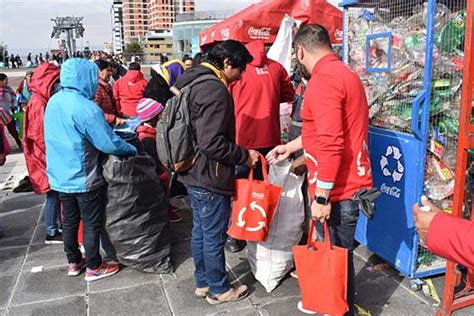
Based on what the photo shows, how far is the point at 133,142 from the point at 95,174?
0.50m

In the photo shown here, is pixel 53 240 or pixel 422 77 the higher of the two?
pixel 422 77

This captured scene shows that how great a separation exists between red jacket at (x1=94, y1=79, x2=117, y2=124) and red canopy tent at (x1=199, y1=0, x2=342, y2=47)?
2247 mm

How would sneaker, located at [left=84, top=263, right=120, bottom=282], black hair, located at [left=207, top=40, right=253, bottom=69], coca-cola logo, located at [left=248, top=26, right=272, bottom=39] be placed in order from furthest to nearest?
coca-cola logo, located at [left=248, top=26, right=272, bottom=39] → sneaker, located at [left=84, top=263, right=120, bottom=282] → black hair, located at [left=207, top=40, right=253, bottom=69]

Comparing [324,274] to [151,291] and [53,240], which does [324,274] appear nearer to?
[151,291]

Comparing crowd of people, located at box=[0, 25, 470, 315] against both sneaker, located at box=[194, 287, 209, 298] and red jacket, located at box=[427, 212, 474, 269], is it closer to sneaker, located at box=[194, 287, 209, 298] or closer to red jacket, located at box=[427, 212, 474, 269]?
sneaker, located at box=[194, 287, 209, 298]

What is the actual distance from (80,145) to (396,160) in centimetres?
228

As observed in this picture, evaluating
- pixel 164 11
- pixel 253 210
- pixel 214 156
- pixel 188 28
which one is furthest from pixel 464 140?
pixel 164 11

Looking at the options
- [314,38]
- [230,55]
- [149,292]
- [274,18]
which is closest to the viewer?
[314,38]

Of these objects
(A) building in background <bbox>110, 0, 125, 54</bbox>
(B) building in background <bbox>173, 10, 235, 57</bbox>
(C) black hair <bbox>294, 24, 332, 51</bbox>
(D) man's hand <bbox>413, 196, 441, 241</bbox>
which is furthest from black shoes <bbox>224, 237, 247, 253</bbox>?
(A) building in background <bbox>110, 0, 125, 54</bbox>

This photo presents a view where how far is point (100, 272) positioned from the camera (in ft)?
11.2

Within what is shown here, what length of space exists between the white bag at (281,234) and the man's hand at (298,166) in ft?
0.11

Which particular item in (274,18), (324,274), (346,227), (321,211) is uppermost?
(274,18)

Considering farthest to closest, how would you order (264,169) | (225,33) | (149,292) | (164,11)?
(164,11) < (225,33) < (149,292) < (264,169)

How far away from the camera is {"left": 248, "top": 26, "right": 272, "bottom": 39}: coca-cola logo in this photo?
258 inches
